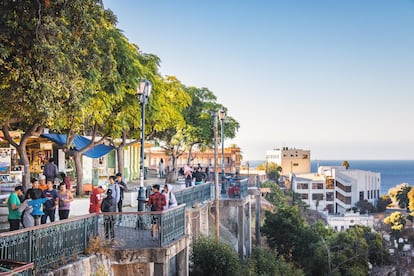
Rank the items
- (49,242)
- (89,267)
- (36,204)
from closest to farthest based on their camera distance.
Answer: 1. (49,242)
2. (89,267)
3. (36,204)

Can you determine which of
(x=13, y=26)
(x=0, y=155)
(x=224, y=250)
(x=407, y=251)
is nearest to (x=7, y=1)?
(x=13, y=26)

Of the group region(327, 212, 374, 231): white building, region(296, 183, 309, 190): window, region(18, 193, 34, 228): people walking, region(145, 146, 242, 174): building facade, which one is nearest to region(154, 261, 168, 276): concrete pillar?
region(18, 193, 34, 228): people walking

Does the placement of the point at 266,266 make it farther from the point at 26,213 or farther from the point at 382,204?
the point at 382,204

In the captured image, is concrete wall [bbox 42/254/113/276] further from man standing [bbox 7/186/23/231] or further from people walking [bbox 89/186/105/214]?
man standing [bbox 7/186/23/231]

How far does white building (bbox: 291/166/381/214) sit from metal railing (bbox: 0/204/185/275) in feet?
265

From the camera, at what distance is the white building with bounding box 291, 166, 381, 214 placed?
91.2m

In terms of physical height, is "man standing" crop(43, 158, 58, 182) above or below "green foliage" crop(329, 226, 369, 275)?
above

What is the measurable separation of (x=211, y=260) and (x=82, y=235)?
8.43 meters

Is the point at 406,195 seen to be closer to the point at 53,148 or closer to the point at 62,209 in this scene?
the point at 53,148

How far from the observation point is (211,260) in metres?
17.8

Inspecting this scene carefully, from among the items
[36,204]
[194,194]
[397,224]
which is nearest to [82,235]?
[36,204]

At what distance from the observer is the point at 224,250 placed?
18234mm

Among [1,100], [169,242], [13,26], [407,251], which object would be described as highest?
[13,26]

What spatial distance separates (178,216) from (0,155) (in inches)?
378
